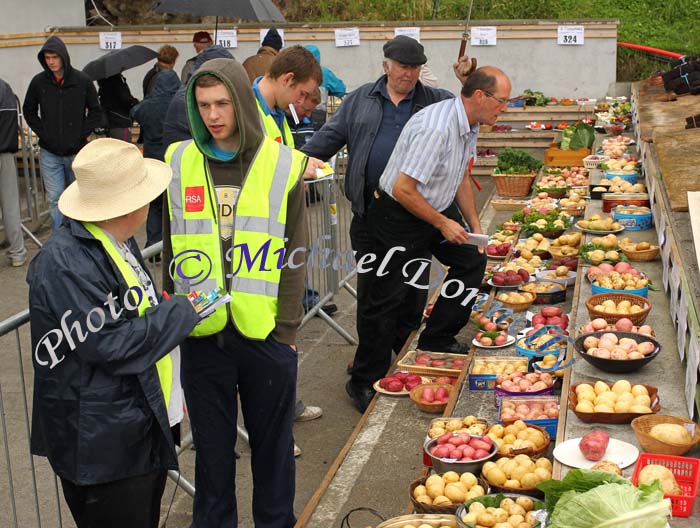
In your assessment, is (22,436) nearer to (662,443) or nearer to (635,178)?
(662,443)

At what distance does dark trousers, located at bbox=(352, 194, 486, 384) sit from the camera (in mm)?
6219

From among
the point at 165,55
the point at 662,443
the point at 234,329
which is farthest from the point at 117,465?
the point at 165,55

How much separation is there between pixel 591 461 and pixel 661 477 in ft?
1.33


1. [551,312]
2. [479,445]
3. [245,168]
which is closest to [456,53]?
[551,312]

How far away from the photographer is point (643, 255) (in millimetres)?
6668

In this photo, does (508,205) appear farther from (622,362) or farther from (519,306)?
(622,362)

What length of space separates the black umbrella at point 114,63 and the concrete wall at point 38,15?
5088 millimetres

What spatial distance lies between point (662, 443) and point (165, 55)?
9.59 meters

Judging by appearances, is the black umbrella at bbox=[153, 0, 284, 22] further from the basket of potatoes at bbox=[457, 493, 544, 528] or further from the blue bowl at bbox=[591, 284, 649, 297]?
the basket of potatoes at bbox=[457, 493, 544, 528]

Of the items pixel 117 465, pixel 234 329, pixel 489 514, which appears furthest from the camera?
pixel 234 329

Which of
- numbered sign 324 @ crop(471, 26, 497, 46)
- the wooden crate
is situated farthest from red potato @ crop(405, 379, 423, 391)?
numbered sign 324 @ crop(471, 26, 497, 46)

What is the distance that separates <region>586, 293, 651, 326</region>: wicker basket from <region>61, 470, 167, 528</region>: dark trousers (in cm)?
286

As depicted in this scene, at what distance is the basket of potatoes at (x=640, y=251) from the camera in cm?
668

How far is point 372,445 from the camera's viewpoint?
5527 mm
